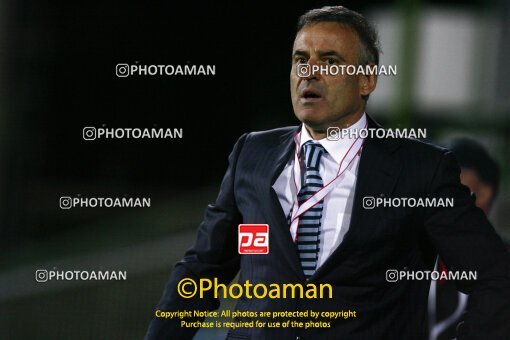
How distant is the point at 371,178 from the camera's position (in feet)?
6.84

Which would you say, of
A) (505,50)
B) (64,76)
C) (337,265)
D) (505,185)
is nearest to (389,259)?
(337,265)

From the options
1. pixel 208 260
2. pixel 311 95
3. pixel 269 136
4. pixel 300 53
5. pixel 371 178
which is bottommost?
pixel 208 260

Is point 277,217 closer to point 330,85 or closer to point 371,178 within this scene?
point 371,178

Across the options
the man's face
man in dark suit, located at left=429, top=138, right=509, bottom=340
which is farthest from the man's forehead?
man in dark suit, located at left=429, top=138, right=509, bottom=340

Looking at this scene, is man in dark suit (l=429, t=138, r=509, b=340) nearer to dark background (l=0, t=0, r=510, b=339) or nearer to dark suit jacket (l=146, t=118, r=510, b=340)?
dark background (l=0, t=0, r=510, b=339)

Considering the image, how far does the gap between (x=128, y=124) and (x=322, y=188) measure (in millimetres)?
695

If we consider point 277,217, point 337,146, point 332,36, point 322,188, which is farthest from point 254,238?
point 332,36

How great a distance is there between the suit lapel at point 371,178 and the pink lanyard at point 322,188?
0.11 feet

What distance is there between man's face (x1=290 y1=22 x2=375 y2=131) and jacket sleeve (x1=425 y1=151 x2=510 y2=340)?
1.10 feet

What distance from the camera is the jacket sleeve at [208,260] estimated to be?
6.94ft

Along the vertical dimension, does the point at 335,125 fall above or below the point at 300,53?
below

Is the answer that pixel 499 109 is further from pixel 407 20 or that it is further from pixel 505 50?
pixel 407 20

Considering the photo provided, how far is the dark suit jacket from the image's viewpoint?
6.39 feet

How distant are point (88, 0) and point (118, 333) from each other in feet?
3.49
